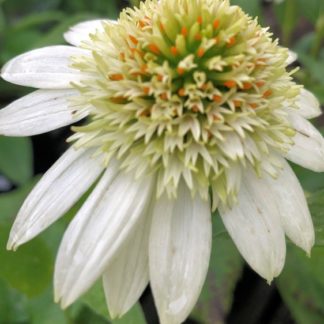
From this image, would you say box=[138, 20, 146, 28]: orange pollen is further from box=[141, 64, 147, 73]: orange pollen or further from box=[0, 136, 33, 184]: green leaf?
box=[0, 136, 33, 184]: green leaf

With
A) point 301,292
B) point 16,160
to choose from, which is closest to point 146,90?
point 301,292

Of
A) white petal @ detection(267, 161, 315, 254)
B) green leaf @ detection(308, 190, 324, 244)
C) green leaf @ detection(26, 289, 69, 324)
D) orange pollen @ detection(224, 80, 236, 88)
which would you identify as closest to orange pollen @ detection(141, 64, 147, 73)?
orange pollen @ detection(224, 80, 236, 88)

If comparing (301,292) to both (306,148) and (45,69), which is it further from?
(45,69)

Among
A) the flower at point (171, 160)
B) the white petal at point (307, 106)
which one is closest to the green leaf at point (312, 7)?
the white petal at point (307, 106)

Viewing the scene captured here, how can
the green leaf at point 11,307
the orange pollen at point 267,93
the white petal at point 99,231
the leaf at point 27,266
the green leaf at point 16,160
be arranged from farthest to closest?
the green leaf at point 16,160, the green leaf at point 11,307, the leaf at point 27,266, the orange pollen at point 267,93, the white petal at point 99,231

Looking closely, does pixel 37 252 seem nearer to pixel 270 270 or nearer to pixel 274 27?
pixel 270 270

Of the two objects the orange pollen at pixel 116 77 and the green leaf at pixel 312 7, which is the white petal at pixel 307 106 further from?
the green leaf at pixel 312 7
